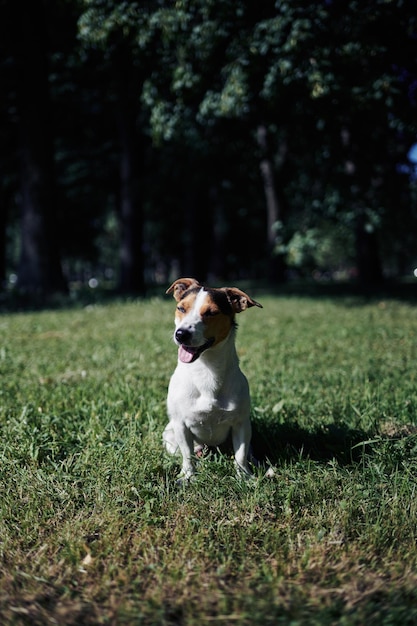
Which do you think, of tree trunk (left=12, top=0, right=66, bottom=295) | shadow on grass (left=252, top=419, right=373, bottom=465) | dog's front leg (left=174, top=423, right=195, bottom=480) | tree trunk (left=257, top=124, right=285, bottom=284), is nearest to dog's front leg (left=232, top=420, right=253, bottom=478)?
shadow on grass (left=252, top=419, right=373, bottom=465)

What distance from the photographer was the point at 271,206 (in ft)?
67.4

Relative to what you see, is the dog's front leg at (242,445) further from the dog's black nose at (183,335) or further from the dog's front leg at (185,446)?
the dog's black nose at (183,335)

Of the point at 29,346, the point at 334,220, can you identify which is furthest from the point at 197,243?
the point at 29,346

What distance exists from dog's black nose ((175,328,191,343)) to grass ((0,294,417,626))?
814 millimetres

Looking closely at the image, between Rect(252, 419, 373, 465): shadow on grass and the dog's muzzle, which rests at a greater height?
the dog's muzzle

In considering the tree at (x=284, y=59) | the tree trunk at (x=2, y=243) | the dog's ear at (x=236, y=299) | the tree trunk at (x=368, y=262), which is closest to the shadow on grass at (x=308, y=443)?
the dog's ear at (x=236, y=299)

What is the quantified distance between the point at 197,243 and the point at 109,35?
14.2 metres

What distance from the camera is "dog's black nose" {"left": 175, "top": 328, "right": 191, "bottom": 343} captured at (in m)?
2.65

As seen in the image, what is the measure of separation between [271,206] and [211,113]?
10001 mm

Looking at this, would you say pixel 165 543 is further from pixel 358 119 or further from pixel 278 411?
pixel 358 119

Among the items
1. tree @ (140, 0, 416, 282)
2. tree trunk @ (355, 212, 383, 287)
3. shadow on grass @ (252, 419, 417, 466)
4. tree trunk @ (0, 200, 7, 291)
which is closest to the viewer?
shadow on grass @ (252, 419, 417, 466)

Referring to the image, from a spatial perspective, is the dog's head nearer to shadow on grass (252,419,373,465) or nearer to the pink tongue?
the pink tongue

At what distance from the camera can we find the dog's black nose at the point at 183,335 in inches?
104

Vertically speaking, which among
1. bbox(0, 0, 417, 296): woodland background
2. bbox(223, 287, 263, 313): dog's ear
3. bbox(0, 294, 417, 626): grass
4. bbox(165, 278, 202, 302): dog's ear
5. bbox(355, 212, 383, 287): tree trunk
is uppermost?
bbox(0, 0, 417, 296): woodland background
